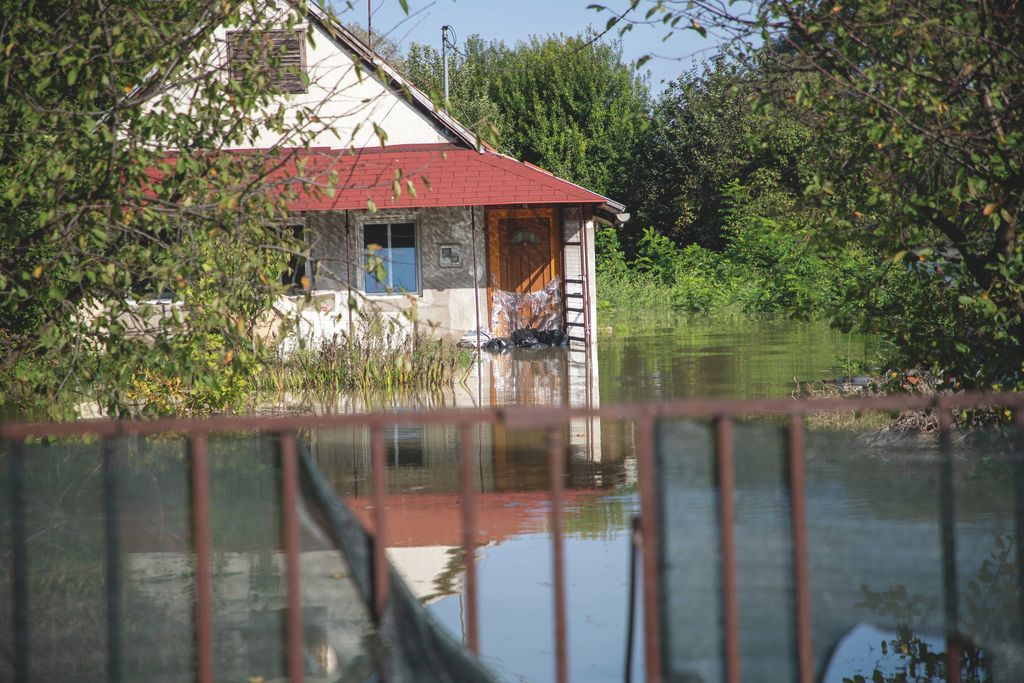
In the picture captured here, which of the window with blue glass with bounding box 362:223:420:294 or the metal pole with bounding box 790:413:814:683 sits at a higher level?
the window with blue glass with bounding box 362:223:420:294

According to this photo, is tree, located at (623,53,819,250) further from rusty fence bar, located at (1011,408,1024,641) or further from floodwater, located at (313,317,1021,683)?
rusty fence bar, located at (1011,408,1024,641)

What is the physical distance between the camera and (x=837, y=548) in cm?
352

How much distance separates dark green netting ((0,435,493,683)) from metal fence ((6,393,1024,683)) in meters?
0.07

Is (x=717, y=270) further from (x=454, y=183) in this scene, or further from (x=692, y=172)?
(x=454, y=183)

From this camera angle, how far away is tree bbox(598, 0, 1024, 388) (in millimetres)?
5375

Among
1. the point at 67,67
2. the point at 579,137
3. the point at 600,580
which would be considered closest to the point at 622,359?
the point at 600,580

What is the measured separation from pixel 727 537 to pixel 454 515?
17.5ft

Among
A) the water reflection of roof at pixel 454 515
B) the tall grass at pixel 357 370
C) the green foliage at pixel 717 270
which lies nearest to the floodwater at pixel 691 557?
the water reflection of roof at pixel 454 515

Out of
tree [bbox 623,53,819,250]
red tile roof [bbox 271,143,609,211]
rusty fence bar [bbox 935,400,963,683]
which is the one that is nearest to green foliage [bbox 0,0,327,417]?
rusty fence bar [bbox 935,400,963,683]

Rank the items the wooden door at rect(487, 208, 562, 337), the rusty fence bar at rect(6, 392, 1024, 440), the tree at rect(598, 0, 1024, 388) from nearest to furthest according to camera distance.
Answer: the rusty fence bar at rect(6, 392, 1024, 440), the tree at rect(598, 0, 1024, 388), the wooden door at rect(487, 208, 562, 337)

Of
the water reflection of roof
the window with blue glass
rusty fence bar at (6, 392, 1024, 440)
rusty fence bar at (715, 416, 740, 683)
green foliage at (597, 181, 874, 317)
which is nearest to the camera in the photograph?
rusty fence bar at (6, 392, 1024, 440)

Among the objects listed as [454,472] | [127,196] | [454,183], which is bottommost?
[454,472]

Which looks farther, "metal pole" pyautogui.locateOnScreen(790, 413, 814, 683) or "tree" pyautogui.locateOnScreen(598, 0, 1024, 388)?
"tree" pyautogui.locateOnScreen(598, 0, 1024, 388)

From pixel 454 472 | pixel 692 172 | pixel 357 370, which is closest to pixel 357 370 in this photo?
pixel 357 370
